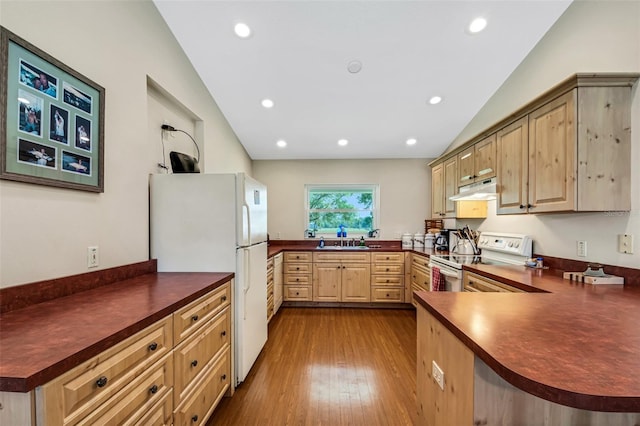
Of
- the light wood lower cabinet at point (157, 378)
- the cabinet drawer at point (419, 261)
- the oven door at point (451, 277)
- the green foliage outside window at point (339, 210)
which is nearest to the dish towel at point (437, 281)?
the oven door at point (451, 277)

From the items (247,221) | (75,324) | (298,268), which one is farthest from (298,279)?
(75,324)

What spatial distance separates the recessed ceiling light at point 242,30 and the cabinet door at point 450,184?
275 cm

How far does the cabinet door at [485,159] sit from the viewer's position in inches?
103

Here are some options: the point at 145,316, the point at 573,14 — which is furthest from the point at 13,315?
the point at 573,14

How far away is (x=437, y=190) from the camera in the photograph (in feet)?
13.2

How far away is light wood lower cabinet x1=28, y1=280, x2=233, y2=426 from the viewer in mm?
797

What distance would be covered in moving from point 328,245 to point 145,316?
3467 millimetres

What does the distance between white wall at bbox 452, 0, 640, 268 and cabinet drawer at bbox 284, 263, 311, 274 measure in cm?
263

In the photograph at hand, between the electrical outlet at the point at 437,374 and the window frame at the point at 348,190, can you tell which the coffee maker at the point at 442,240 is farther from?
the electrical outlet at the point at 437,374

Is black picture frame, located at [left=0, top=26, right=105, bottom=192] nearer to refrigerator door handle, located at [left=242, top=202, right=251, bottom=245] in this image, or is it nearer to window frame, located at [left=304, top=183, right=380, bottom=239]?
refrigerator door handle, located at [left=242, top=202, right=251, bottom=245]

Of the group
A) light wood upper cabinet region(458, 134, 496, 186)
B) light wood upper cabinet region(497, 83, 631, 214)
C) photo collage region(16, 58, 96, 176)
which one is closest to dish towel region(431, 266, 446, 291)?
light wood upper cabinet region(458, 134, 496, 186)

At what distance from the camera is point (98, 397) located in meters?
0.90

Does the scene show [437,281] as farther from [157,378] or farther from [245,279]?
[157,378]

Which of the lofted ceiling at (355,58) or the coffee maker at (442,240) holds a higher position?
the lofted ceiling at (355,58)
